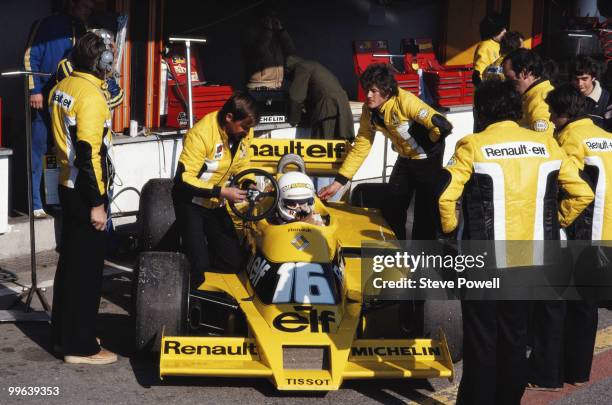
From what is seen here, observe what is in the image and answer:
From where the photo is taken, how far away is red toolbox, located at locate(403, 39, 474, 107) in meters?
13.2

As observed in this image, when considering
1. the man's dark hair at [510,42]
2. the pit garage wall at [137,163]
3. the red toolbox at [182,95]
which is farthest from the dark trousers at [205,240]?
the man's dark hair at [510,42]

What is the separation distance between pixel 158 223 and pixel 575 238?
3055 mm

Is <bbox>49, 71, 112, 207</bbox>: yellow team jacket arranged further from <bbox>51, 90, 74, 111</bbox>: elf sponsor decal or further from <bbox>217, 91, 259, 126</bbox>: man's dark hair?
<bbox>217, 91, 259, 126</bbox>: man's dark hair

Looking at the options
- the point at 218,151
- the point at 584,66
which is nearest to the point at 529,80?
the point at 584,66

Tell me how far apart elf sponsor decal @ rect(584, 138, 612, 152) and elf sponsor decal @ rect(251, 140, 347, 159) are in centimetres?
235

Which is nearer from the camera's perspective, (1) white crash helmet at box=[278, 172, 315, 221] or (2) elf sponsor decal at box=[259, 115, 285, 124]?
(1) white crash helmet at box=[278, 172, 315, 221]

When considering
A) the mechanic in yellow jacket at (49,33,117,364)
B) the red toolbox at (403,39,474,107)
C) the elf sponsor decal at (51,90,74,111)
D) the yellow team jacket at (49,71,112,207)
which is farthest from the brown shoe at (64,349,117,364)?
the red toolbox at (403,39,474,107)

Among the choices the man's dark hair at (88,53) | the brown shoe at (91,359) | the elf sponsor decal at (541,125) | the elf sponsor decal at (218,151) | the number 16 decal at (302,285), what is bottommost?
the brown shoe at (91,359)

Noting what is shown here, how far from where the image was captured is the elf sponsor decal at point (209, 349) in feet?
19.9

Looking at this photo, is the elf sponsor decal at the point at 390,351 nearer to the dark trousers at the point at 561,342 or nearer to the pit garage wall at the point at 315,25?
the dark trousers at the point at 561,342

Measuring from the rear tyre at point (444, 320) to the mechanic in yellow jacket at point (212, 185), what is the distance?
1.35m

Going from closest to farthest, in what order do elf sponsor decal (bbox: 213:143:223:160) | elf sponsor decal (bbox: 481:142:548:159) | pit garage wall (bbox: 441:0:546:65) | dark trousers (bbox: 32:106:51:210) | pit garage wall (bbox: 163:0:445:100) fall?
elf sponsor decal (bbox: 481:142:548:159) < elf sponsor decal (bbox: 213:143:223:160) < dark trousers (bbox: 32:106:51:210) < pit garage wall (bbox: 163:0:445:100) < pit garage wall (bbox: 441:0:546:65)

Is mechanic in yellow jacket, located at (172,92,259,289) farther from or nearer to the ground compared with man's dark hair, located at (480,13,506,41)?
nearer to the ground

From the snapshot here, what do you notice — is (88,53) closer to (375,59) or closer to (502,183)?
(502,183)
